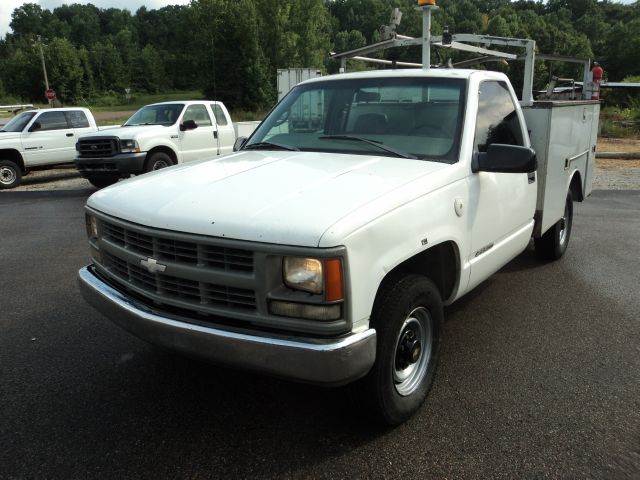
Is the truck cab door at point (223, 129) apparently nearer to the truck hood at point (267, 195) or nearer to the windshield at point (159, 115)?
the windshield at point (159, 115)

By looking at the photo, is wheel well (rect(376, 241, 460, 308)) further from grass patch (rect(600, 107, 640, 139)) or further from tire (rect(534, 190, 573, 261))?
grass patch (rect(600, 107, 640, 139))

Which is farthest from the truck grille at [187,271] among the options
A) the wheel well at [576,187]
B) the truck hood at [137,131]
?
the truck hood at [137,131]

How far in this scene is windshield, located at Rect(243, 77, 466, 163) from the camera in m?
3.39

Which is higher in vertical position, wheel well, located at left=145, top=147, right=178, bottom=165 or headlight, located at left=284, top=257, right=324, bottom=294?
headlight, located at left=284, top=257, right=324, bottom=294

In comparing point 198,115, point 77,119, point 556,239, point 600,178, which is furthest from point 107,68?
point 556,239

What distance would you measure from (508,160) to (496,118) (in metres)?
0.85

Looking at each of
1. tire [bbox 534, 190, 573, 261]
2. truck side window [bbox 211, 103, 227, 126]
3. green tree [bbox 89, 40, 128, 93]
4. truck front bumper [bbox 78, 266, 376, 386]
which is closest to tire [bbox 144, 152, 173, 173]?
truck side window [bbox 211, 103, 227, 126]

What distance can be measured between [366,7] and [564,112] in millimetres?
106006

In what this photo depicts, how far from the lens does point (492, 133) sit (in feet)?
12.4

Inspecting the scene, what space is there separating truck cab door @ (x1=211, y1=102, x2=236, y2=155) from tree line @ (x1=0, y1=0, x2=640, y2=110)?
1.30 feet

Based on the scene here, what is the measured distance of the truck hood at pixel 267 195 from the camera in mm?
2289

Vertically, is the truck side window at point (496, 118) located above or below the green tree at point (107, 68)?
below

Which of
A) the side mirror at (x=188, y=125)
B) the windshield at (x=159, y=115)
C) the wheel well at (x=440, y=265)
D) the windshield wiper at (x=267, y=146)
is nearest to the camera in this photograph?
the wheel well at (x=440, y=265)

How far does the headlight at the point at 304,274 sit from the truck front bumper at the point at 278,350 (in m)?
0.22
